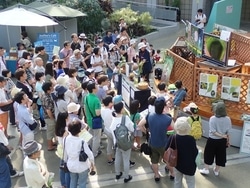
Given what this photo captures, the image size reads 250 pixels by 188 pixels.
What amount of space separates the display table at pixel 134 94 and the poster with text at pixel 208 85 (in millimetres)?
1219

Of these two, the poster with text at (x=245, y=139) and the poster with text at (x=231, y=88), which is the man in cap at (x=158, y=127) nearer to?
the poster with text at (x=245, y=139)

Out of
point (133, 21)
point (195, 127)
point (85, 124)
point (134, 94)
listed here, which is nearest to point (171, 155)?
point (195, 127)

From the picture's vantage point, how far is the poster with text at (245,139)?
7082mm

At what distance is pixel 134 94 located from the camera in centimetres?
792

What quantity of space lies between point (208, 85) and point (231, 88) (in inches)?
20.9

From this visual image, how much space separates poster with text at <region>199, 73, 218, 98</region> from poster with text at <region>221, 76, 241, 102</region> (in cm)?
20

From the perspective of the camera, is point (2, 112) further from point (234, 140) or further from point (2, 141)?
point (234, 140)

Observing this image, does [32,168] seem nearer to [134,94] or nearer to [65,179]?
[65,179]

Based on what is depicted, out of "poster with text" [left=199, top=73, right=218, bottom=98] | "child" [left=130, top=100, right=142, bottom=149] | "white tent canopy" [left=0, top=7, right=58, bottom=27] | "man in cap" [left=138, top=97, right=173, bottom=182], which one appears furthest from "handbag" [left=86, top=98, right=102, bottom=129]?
"white tent canopy" [left=0, top=7, right=58, bottom=27]

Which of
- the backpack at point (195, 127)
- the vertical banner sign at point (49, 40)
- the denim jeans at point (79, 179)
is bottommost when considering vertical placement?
the denim jeans at point (79, 179)

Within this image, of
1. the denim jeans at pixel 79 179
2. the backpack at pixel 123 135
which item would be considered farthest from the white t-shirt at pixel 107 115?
the denim jeans at pixel 79 179

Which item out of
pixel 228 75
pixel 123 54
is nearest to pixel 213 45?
pixel 228 75

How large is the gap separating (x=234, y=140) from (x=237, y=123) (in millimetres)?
384

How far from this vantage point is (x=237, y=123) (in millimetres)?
7328
